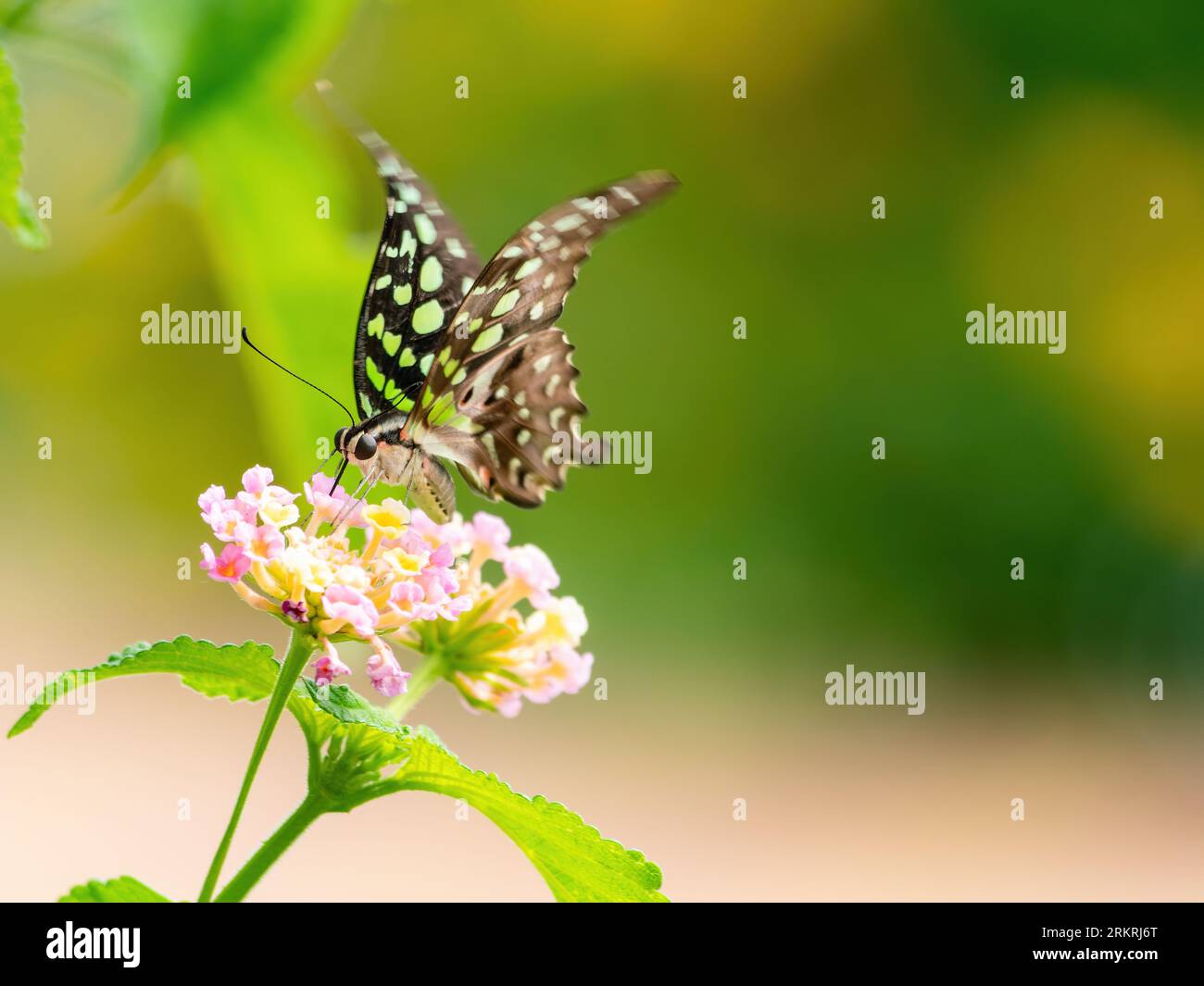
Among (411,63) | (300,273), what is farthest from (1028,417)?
(300,273)

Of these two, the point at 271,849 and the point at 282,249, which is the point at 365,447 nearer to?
the point at 282,249

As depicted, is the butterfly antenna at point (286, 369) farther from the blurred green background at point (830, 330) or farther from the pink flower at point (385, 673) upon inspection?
the blurred green background at point (830, 330)

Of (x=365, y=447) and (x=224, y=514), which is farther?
(x=365, y=447)

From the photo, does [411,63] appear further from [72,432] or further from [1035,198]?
[1035,198]

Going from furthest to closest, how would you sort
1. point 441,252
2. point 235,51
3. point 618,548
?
point 618,548
point 441,252
point 235,51

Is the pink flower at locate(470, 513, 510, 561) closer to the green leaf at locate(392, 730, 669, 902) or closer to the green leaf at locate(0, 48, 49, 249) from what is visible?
the green leaf at locate(392, 730, 669, 902)

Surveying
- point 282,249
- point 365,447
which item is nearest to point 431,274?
point 365,447
